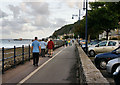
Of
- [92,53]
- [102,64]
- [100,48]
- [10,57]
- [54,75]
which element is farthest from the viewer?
[92,53]

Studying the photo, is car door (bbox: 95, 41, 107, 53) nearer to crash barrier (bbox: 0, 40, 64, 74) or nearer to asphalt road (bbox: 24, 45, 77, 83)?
asphalt road (bbox: 24, 45, 77, 83)

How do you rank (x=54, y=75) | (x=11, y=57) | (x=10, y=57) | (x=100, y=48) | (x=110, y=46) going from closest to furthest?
(x=54, y=75), (x=10, y=57), (x=11, y=57), (x=110, y=46), (x=100, y=48)

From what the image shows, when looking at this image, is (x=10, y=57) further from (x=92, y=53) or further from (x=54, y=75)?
(x=92, y=53)

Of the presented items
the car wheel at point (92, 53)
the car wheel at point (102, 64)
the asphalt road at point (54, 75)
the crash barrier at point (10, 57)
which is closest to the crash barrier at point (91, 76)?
the asphalt road at point (54, 75)

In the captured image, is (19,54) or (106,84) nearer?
(106,84)

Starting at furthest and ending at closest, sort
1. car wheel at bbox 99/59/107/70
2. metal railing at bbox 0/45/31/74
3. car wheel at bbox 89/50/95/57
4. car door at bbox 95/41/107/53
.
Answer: car wheel at bbox 89/50/95/57
car door at bbox 95/41/107/53
car wheel at bbox 99/59/107/70
metal railing at bbox 0/45/31/74

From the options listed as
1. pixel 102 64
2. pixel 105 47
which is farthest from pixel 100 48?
pixel 102 64

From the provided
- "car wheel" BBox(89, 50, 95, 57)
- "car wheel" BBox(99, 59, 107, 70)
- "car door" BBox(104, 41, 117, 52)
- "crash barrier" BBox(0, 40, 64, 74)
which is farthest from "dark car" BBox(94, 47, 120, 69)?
"car wheel" BBox(89, 50, 95, 57)

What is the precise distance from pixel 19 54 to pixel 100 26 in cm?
3229

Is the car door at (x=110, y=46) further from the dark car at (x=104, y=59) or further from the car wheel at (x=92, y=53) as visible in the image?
the dark car at (x=104, y=59)

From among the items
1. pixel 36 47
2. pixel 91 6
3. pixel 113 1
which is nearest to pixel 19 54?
pixel 36 47

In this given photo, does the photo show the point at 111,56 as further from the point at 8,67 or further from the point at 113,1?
the point at 113,1

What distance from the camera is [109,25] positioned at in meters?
41.7

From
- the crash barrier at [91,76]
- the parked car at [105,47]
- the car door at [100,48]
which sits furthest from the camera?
the car door at [100,48]
